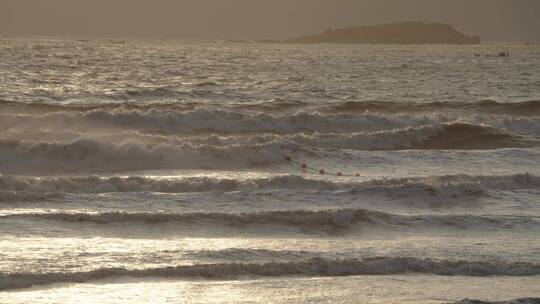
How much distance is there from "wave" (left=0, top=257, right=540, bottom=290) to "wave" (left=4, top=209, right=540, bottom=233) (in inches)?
82.3

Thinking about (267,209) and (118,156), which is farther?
(118,156)

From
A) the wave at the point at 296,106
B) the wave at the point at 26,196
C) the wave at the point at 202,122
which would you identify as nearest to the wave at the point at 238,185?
the wave at the point at 26,196

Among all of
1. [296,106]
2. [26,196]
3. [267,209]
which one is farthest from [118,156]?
[296,106]

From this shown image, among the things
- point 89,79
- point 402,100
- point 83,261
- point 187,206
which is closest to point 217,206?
point 187,206

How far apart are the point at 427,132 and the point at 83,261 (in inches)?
637

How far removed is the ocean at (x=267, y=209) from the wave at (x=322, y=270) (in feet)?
0.07

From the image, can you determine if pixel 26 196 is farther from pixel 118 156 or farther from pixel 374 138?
pixel 374 138

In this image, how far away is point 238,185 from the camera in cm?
1542

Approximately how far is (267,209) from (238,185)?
1786 mm

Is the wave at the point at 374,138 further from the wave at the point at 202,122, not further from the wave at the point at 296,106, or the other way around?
the wave at the point at 296,106

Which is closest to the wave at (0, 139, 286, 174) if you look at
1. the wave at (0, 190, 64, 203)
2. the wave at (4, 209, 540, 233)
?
the wave at (0, 190, 64, 203)

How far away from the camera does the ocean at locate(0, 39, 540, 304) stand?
9734mm

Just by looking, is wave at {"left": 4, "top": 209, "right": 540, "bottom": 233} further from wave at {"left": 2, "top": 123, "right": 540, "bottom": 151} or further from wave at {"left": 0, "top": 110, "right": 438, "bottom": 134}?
wave at {"left": 0, "top": 110, "right": 438, "bottom": 134}

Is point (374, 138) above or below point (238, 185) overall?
above
